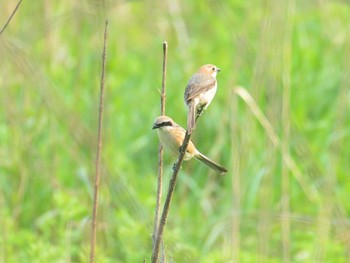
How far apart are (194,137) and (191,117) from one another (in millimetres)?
3412

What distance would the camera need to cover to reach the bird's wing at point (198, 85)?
3.07 meters

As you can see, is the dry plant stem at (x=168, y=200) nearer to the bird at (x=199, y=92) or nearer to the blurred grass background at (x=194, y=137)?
the bird at (x=199, y=92)

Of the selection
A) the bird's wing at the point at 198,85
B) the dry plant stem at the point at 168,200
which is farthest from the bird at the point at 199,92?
the dry plant stem at the point at 168,200

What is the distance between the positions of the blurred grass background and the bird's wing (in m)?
0.37

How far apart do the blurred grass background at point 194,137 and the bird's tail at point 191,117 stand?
16.6 inches

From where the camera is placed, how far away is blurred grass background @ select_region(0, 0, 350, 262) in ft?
13.2

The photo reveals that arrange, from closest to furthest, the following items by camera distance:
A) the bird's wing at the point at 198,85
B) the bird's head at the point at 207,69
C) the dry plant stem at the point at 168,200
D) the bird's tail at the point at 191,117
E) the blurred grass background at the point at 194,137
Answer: the dry plant stem at the point at 168,200, the bird's tail at the point at 191,117, the bird's wing at the point at 198,85, the bird's head at the point at 207,69, the blurred grass background at the point at 194,137

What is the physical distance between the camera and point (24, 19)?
6109 millimetres

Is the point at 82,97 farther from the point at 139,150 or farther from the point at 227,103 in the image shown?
the point at 227,103

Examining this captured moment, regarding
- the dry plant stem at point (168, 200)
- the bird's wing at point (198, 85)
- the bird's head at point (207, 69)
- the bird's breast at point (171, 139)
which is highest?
the bird's head at point (207, 69)

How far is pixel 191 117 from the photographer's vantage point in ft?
9.10

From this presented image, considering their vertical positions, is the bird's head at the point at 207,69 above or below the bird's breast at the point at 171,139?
above

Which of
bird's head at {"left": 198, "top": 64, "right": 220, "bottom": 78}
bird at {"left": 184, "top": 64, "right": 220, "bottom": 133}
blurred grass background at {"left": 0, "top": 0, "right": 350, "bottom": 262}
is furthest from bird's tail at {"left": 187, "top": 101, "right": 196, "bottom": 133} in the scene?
blurred grass background at {"left": 0, "top": 0, "right": 350, "bottom": 262}

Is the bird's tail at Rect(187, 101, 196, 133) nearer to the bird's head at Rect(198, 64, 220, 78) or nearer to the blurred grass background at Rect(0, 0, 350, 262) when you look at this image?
the bird's head at Rect(198, 64, 220, 78)
